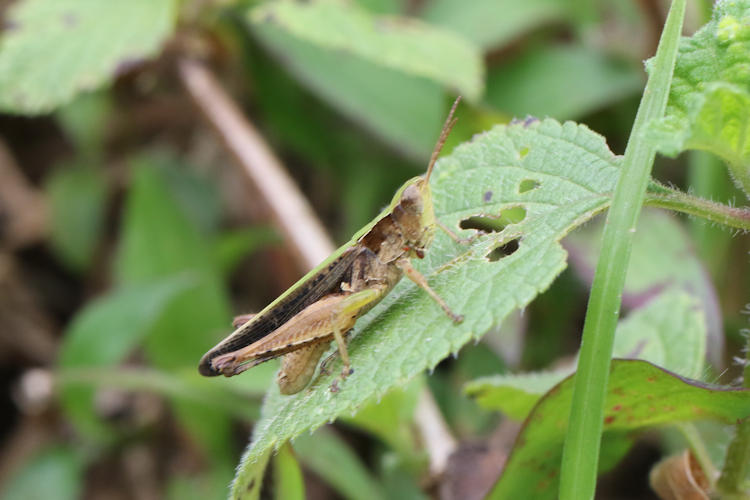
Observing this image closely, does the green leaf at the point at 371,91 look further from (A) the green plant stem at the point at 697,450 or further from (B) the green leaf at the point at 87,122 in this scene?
(A) the green plant stem at the point at 697,450

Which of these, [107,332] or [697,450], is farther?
[107,332]

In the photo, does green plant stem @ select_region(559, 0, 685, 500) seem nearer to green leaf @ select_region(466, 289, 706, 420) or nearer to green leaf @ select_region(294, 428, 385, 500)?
green leaf @ select_region(466, 289, 706, 420)

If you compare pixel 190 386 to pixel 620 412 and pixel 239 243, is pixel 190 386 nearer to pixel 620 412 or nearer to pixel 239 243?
pixel 239 243

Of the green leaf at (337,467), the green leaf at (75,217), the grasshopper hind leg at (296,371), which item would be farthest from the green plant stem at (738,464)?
the green leaf at (75,217)

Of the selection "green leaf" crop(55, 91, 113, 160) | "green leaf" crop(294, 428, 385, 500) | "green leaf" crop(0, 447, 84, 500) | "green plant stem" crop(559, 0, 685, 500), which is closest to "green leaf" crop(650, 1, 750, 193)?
"green plant stem" crop(559, 0, 685, 500)

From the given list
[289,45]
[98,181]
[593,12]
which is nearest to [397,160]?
[289,45]

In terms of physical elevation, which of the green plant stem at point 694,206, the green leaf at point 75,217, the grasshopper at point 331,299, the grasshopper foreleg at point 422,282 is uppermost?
the green leaf at point 75,217

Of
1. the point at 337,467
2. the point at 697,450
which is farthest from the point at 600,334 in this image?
the point at 337,467

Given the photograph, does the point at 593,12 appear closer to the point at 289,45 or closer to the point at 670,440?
the point at 289,45
